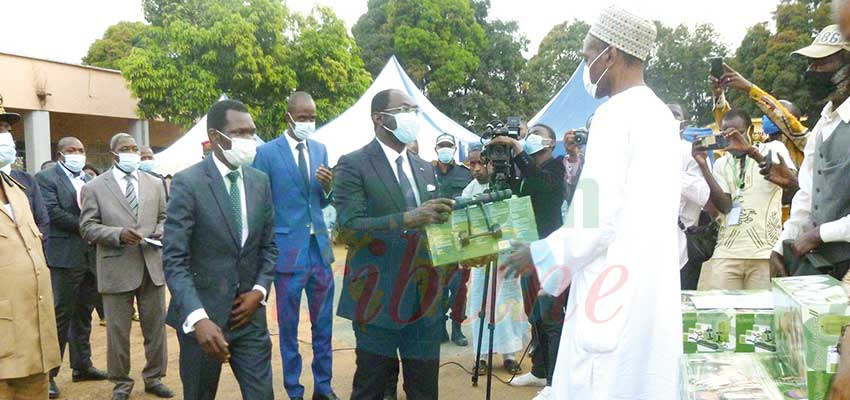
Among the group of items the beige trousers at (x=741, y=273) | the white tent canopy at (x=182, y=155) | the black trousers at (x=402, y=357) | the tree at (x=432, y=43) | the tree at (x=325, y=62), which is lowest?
the black trousers at (x=402, y=357)

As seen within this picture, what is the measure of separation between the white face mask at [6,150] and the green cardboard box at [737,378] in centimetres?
408

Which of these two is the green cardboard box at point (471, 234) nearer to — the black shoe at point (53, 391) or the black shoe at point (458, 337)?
the black shoe at point (458, 337)

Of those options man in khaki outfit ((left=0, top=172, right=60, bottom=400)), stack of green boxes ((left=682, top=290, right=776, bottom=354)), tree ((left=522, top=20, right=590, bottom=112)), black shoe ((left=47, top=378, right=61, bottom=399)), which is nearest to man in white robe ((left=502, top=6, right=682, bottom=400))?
stack of green boxes ((left=682, top=290, right=776, bottom=354))

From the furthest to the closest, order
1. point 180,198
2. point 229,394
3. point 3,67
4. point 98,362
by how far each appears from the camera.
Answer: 1. point 3,67
2. point 98,362
3. point 229,394
4. point 180,198

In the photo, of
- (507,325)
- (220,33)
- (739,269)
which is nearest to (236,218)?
(507,325)

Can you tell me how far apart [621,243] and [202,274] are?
82.2 inches

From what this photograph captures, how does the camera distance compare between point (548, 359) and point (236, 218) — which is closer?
point (236, 218)

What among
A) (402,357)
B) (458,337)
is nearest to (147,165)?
(458,337)

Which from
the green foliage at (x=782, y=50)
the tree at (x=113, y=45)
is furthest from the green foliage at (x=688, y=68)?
the tree at (x=113, y=45)

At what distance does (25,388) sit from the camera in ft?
12.2

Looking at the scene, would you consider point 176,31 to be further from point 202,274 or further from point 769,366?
point 769,366

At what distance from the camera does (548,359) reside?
4715 millimetres

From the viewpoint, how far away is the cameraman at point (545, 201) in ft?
15.0

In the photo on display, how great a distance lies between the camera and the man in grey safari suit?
5145mm
